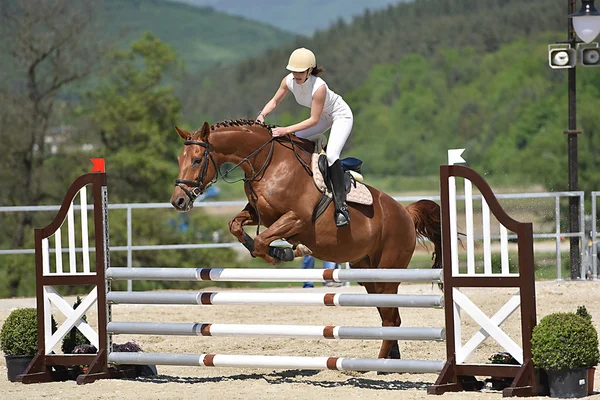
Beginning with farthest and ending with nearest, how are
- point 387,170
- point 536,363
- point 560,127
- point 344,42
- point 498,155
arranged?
point 344,42 < point 387,170 < point 498,155 < point 560,127 < point 536,363

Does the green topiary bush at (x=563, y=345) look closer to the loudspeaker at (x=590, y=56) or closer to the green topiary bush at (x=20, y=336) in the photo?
the green topiary bush at (x=20, y=336)

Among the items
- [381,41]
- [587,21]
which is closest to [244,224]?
[587,21]

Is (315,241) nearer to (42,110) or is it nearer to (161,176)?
(42,110)

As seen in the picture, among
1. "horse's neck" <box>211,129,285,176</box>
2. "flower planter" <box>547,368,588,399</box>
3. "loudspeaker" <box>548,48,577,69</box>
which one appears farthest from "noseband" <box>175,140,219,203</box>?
"loudspeaker" <box>548,48,577,69</box>

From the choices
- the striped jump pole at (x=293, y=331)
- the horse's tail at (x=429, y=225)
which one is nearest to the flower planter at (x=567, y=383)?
the striped jump pole at (x=293, y=331)

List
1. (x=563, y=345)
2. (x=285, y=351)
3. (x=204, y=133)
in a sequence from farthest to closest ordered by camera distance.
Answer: (x=285, y=351) < (x=204, y=133) < (x=563, y=345)

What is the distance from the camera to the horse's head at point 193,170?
6.16 metres

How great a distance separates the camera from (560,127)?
195ft

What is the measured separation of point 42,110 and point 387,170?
163ft

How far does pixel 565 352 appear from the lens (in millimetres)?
5469

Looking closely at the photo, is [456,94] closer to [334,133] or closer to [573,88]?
[573,88]

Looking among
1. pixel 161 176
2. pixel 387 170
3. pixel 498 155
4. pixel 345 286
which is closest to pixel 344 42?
pixel 387 170

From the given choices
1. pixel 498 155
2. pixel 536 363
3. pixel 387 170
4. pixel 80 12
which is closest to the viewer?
pixel 536 363

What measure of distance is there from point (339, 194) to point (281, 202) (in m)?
0.45
